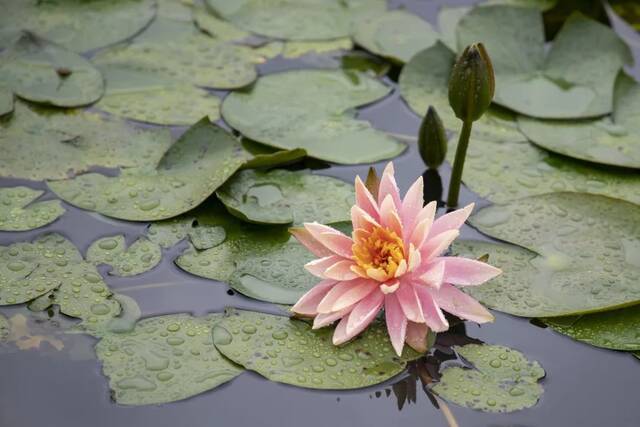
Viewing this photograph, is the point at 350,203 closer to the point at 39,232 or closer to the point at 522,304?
the point at 522,304

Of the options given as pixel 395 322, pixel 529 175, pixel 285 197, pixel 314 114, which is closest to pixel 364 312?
pixel 395 322

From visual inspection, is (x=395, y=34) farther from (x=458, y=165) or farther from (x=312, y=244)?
(x=312, y=244)

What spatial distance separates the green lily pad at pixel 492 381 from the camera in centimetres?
244

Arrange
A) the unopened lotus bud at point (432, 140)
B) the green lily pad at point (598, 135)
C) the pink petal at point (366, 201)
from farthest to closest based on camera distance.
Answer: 1. the green lily pad at point (598, 135)
2. the unopened lotus bud at point (432, 140)
3. the pink petal at point (366, 201)

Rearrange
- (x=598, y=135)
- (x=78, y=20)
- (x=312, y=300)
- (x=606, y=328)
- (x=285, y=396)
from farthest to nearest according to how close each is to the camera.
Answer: (x=78, y=20)
(x=598, y=135)
(x=606, y=328)
(x=312, y=300)
(x=285, y=396)

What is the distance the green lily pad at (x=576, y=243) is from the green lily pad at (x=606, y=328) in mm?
56

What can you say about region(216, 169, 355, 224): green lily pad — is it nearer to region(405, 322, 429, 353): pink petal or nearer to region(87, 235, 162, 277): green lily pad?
region(87, 235, 162, 277): green lily pad

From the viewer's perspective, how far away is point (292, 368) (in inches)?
97.9

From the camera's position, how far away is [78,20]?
4.16 meters

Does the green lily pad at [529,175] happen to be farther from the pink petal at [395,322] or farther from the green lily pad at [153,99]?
the green lily pad at [153,99]

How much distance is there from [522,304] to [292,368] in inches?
31.0

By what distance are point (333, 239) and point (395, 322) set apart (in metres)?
0.32

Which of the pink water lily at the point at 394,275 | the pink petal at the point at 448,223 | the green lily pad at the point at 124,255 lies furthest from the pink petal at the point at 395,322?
the green lily pad at the point at 124,255

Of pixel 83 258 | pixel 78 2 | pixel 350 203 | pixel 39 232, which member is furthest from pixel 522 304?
pixel 78 2
